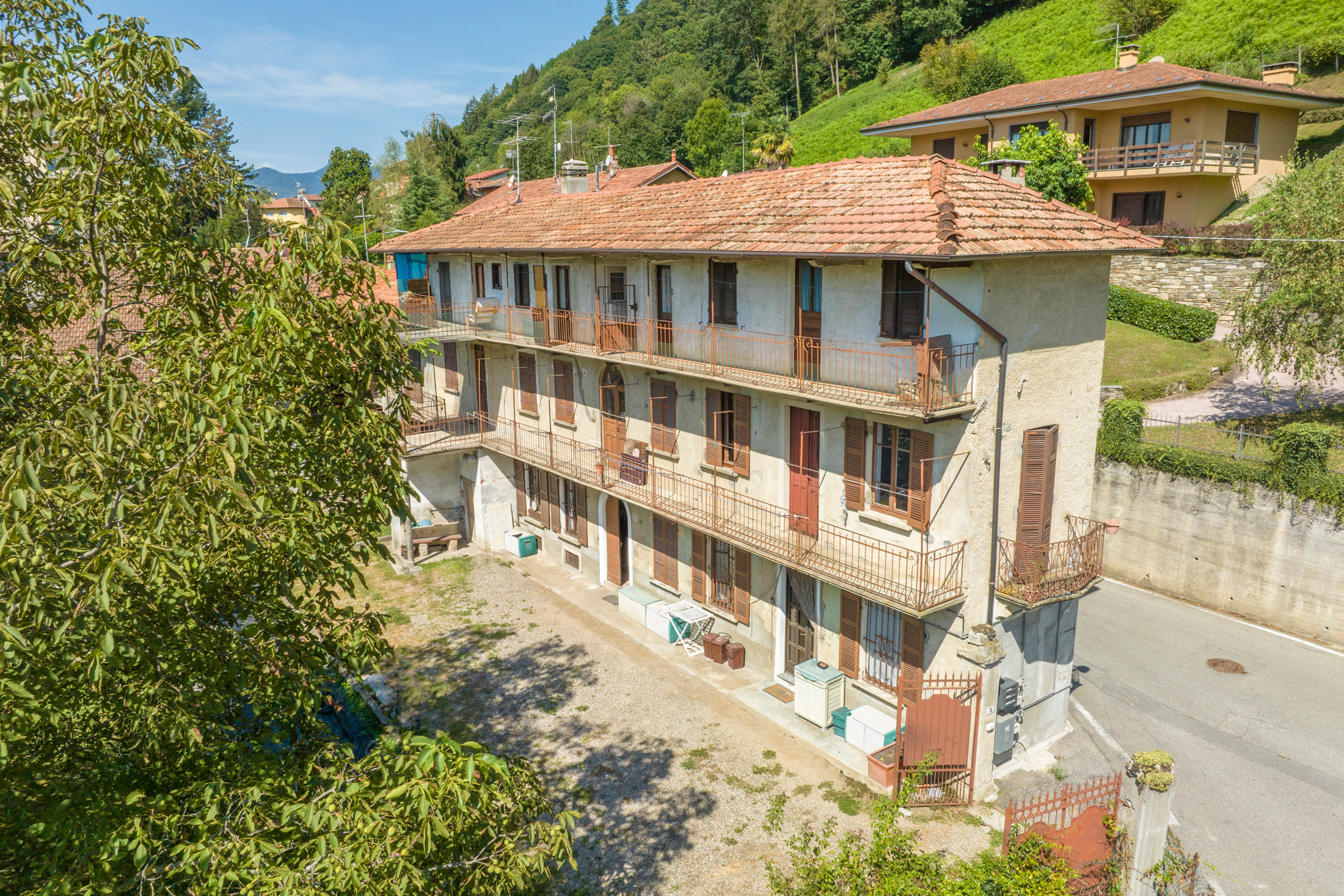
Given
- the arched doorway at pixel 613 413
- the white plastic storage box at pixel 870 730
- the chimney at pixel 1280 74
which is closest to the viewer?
the white plastic storage box at pixel 870 730

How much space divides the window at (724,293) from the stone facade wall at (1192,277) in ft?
71.9

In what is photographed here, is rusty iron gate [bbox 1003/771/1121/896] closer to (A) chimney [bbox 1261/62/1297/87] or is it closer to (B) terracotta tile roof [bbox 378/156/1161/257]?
(B) terracotta tile roof [bbox 378/156/1161/257]

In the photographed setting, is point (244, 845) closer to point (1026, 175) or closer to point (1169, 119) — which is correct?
point (1026, 175)

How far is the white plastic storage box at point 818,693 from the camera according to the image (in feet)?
54.5

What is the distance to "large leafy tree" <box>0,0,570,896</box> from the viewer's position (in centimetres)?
535

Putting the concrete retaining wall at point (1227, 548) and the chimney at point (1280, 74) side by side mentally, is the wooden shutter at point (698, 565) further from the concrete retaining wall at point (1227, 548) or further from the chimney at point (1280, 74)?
the chimney at point (1280, 74)

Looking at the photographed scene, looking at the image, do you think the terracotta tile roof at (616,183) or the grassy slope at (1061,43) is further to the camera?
the grassy slope at (1061,43)

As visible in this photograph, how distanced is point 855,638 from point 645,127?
76.9 metres

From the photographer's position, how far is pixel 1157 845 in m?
10.8

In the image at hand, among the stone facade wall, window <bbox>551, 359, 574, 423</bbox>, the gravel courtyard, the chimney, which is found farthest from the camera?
the chimney

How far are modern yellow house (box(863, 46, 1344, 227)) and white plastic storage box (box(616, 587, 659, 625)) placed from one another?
23.4 meters

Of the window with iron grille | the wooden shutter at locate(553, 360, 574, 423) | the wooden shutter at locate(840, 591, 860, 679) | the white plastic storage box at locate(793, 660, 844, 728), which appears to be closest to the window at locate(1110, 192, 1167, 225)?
the wooden shutter at locate(553, 360, 574, 423)

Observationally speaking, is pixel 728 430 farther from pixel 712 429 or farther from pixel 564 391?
pixel 564 391

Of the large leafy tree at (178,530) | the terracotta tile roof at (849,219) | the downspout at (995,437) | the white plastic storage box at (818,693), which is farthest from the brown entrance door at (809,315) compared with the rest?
the large leafy tree at (178,530)
